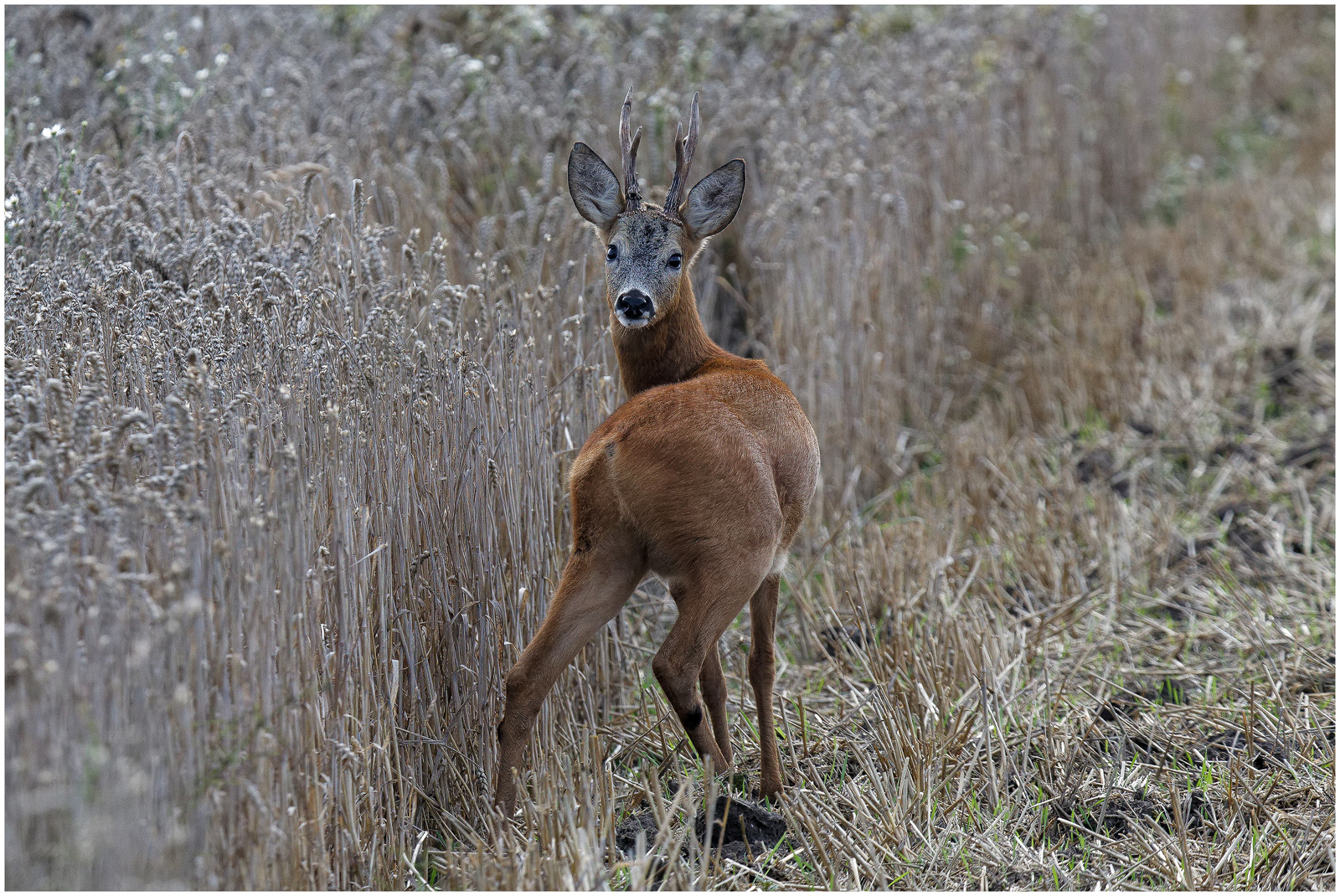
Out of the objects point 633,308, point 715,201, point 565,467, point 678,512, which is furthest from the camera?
point 565,467

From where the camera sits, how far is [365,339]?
3.21m

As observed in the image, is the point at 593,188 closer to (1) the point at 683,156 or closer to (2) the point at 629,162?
(2) the point at 629,162

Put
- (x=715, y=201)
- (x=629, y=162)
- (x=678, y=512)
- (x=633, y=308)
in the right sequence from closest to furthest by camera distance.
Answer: (x=678, y=512)
(x=633, y=308)
(x=629, y=162)
(x=715, y=201)

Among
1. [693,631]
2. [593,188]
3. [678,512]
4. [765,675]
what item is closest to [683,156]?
[593,188]

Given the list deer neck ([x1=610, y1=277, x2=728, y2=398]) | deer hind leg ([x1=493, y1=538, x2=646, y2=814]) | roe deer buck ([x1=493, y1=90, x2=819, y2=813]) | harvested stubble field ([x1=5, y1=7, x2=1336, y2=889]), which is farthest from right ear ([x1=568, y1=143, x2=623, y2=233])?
deer hind leg ([x1=493, y1=538, x2=646, y2=814])

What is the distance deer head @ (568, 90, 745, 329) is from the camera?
11.1 feet

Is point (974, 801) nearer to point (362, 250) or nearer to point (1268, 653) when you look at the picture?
point (1268, 653)

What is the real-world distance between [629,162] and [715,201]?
0.28 m

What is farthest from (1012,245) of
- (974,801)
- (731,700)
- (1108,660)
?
(974,801)

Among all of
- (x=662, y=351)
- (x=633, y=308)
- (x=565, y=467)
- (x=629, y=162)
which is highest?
(x=629, y=162)

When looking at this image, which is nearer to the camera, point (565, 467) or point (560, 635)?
Result: point (560, 635)

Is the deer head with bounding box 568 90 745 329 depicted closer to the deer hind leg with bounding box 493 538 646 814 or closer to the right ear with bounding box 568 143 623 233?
the right ear with bounding box 568 143 623 233

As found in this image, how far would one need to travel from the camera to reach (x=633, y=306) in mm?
3268

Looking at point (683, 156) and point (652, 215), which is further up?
point (683, 156)
